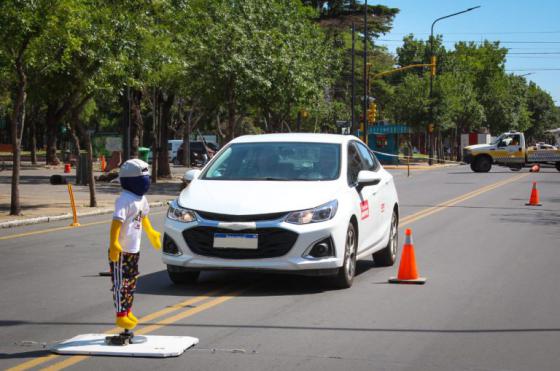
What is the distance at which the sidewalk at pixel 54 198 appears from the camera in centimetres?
2065

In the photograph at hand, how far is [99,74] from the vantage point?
22.3 meters

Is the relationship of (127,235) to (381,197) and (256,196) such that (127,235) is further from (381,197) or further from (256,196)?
(381,197)

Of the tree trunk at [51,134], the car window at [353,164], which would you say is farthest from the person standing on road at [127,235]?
the tree trunk at [51,134]

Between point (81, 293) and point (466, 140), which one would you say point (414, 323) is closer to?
point (81, 293)

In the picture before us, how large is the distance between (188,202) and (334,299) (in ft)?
5.86

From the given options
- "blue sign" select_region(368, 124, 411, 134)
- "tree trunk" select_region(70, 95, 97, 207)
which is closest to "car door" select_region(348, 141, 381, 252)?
"tree trunk" select_region(70, 95, 97, 207)

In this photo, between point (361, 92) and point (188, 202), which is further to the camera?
point (361, 92)

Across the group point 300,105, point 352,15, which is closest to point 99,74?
point 300,105

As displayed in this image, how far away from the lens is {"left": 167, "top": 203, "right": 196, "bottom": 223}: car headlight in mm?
9633

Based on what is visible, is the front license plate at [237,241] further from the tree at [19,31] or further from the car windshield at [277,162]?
the tree at [19,31]

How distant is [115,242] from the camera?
22.1 feet

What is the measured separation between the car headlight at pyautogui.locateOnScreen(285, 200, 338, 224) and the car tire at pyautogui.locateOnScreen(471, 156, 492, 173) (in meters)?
45.8

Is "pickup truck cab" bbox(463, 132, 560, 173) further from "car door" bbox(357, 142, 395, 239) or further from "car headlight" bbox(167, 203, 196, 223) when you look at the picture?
"car headlight" bbox(167, 203, 196, 223)

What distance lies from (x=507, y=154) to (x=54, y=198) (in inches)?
1350
